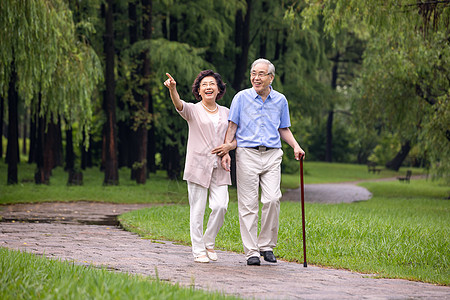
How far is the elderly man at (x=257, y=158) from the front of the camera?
7.45 metres

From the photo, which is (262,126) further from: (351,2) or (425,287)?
(351,2)

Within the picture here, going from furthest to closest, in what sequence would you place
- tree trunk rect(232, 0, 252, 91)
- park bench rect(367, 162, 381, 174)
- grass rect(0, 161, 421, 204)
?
park bench rect(367, 162, 381, 174)
tree trunk rect(232, 0, 252, 91)
grass rect(0, 161, 421, 204)

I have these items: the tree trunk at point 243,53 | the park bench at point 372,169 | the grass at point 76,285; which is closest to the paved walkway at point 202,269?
the grass at point 76,285

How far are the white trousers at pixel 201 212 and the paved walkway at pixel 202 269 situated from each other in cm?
23

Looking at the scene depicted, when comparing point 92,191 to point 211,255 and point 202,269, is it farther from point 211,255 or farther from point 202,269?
point 202,269

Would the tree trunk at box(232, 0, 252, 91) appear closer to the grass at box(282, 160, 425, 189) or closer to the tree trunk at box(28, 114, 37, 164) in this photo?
the tree trunk at box(28, 114, 37, 164)

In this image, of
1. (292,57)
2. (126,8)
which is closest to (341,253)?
(292,57)

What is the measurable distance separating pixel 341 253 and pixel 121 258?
312cm

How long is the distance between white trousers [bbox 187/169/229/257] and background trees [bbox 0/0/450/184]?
26.9 feet

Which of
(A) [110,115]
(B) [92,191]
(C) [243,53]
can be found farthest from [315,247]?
(C) [243,53]

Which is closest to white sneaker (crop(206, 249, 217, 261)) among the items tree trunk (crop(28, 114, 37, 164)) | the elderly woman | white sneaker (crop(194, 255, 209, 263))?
the elderly woman

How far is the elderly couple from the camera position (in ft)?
24.5

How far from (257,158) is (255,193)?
0.41m

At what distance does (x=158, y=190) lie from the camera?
2491cm
